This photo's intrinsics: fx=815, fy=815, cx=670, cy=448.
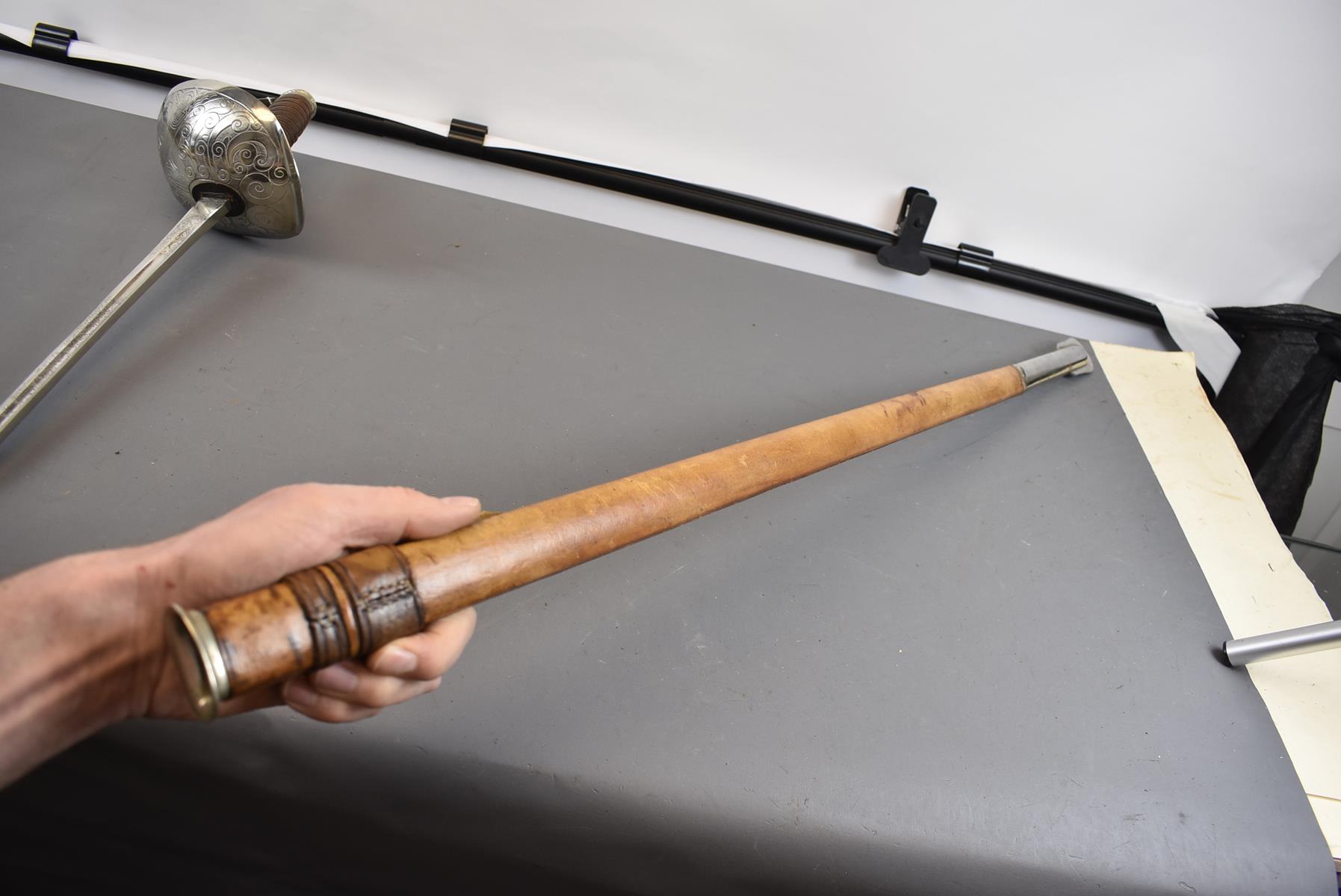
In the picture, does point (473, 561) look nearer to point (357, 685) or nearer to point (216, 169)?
point (357, 685)

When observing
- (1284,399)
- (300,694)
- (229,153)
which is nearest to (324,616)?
(300,694)

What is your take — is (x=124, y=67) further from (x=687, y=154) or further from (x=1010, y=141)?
(x=1010, y=141)

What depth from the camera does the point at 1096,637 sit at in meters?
0.96

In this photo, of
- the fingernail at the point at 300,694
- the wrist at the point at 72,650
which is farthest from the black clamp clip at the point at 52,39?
the fingernail at the point at 300,694

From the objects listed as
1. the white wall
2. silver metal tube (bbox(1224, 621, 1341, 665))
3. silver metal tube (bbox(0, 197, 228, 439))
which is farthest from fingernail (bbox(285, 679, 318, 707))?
the white wall

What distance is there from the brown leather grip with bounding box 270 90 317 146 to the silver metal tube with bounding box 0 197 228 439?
126 millimetres

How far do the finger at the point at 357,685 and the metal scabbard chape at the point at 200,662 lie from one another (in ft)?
0.38

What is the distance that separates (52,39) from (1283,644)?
79.8 inches

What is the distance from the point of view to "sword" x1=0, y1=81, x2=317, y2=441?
95 centimetres

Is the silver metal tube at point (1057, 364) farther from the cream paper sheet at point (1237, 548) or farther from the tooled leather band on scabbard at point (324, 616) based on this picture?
the tooled leather band on scabbard at point (324, 616)

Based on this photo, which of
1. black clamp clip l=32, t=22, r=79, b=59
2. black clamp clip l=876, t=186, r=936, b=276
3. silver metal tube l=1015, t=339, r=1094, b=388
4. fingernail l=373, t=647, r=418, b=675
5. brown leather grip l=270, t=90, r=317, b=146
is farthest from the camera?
black clamp clip l=876, t=186, r=936, b=276

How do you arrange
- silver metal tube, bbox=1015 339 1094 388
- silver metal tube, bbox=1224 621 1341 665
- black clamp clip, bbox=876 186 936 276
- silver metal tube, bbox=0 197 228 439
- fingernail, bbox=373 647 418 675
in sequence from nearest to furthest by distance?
fingernail, bbox=373 647 418 675
silver metal tube, bbox=0 197 228 439
silver metal tube, bbox=1224 621 1341 665
silver metal tube, bbox=1015 339 1094 388
black clamp clip, bbox=876 186 936 276

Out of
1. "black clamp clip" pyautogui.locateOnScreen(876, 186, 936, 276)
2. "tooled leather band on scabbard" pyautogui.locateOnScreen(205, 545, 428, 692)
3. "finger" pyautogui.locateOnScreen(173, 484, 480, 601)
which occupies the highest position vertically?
"black clamp clip" pyautogui.locateOnScreen(876, 186, 936, 276)

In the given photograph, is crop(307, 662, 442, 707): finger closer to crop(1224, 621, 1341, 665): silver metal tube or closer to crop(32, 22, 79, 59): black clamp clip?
crop(1224, 621, 1341, 665): silver metal tube
